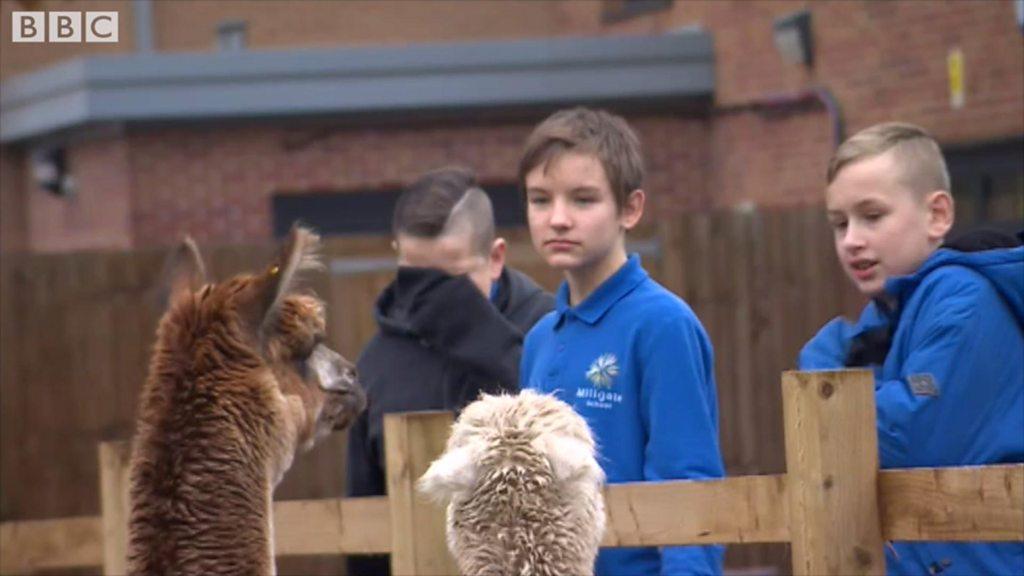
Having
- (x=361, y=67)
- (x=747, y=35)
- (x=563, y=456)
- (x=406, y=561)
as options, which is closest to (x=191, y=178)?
(x=361, y=67)

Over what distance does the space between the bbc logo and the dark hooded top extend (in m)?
5.98

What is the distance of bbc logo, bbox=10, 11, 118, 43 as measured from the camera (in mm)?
12000

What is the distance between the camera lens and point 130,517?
4113 millimetres

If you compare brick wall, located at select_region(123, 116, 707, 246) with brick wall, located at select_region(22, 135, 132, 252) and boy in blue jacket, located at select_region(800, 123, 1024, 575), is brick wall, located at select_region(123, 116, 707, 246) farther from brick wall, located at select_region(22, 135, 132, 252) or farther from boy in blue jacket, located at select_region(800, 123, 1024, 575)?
boy in blue jacket, located at select_region(800, 123, 1024, 575)

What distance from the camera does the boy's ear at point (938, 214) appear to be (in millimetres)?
4742

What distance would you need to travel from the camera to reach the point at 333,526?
5.97 m

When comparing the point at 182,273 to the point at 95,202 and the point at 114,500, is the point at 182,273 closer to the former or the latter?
the point at 114,500

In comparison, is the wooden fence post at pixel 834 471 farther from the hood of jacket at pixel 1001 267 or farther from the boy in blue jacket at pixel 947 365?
the hood of jacket at pixel 1001 267

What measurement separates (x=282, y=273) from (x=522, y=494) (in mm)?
1403

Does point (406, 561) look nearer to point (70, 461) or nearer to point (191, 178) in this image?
point (70, 461)

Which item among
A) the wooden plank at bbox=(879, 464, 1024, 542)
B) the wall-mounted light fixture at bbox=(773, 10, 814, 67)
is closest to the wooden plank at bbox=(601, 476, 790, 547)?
the wooden plank at bbox=(879, 464, 1024, 542)

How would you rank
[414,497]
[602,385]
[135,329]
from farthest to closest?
[135,329]
[414,497]
[602,385]

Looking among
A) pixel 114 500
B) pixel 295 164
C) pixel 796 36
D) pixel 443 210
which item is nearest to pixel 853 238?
pixel 443 210

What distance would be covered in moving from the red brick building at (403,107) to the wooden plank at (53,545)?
7319 mm
